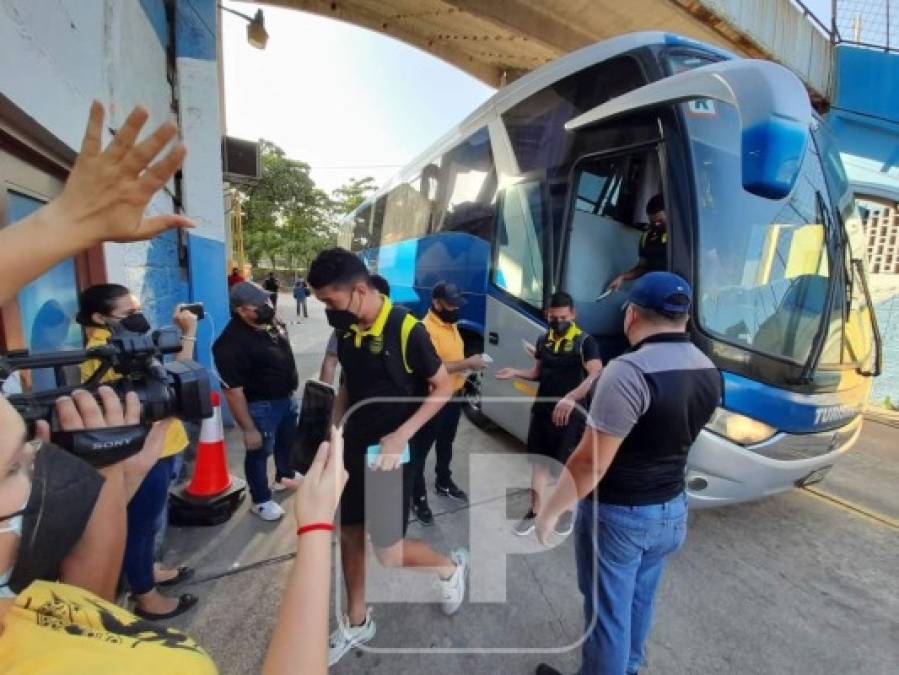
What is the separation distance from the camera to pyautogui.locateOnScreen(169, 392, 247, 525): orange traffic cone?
9.86 feet

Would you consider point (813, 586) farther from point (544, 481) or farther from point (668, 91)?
point (668, 91)

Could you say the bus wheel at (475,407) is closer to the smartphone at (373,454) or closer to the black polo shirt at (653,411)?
the smartphone at (373,454)

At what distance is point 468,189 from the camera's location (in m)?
5.02

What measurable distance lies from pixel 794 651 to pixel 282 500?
3305 millimetres

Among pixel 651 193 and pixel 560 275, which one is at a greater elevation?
pixel 651 193

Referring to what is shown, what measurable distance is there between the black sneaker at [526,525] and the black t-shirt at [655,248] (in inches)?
80.0

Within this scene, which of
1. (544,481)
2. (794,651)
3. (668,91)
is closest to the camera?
(794,651)

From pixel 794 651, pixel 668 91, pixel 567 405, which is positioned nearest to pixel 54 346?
pixel 567 405

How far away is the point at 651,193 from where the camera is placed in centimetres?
384

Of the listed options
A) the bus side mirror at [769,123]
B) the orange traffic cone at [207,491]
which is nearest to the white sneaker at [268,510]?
the orange traffic cone at [207,491]

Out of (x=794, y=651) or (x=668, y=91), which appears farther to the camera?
(x=668, y=91)

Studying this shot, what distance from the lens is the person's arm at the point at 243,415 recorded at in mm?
2773

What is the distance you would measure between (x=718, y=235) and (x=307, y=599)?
2.85m

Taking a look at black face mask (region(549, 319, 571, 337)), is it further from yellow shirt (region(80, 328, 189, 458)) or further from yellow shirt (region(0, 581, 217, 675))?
yellow shirt (region(0, 581, 217, 675))
